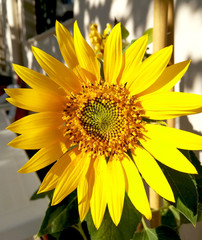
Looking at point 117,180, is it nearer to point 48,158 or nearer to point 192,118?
point 48,158

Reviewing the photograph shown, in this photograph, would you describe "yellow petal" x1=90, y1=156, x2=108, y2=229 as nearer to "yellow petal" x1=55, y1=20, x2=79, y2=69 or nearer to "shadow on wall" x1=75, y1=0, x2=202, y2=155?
"yellow petal" x1=55, y1=20, x2=79, y2=69

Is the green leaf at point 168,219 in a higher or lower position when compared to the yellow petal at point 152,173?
lower

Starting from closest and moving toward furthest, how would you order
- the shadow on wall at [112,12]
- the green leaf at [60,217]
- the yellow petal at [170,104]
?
the yellow petal at [170,104] < the green leaf at [60,217] < the shadow on wall at [112,12]

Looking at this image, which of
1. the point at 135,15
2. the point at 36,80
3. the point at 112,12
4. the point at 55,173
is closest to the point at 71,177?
the point at 55,173

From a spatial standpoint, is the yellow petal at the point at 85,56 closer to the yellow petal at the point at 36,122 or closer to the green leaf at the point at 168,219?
the yellow petal at the point at 36,122

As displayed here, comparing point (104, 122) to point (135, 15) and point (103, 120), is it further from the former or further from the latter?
point (135, 15)

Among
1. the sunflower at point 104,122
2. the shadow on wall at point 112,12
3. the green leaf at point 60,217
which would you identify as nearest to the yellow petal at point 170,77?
the sunflower at point 104,122

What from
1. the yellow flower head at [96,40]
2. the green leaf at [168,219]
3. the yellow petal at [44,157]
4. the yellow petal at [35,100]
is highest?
the yellow flower head at [96,40]
